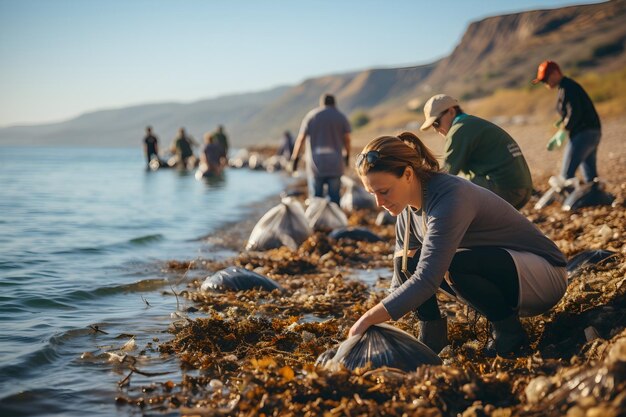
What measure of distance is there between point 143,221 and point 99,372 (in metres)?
9.79

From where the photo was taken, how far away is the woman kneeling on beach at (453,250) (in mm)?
3393

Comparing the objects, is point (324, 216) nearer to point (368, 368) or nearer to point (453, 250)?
point (453, 250)

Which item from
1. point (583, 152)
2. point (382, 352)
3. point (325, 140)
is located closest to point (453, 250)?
point (382, 352)

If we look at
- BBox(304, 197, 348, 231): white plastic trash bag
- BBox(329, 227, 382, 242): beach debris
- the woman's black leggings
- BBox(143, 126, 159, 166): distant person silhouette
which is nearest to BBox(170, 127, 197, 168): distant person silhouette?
BBox(143, 126, 159, 166): distant person silhouette

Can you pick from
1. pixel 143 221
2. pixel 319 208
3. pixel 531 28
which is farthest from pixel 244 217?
pixel 531 28

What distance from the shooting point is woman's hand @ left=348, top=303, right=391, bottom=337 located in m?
3.38

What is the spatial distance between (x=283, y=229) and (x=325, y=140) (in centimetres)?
196

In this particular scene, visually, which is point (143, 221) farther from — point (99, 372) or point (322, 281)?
point (99, 372)

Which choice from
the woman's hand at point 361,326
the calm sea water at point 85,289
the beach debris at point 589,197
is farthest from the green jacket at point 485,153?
the beach debris at point 589,197

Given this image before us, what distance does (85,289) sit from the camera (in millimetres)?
6855

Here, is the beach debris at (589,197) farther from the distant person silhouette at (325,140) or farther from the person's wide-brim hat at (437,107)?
the person's wide-brim hat at (437,107)

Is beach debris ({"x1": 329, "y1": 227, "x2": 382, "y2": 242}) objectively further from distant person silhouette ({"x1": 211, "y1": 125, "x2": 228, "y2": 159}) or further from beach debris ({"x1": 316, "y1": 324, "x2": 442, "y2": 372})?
distant person silhouette ({"x1": 211, "y1": 125, "x2": 228, "y2": 159})

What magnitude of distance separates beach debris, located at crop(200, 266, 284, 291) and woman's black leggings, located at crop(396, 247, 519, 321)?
283cm

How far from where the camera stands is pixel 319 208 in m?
10.0
